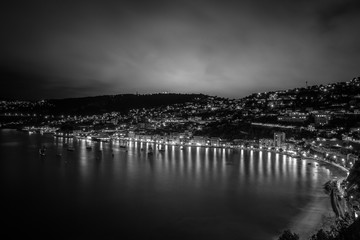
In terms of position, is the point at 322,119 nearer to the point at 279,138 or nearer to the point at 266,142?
the point at 279,138

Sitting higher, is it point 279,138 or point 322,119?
point 322,119

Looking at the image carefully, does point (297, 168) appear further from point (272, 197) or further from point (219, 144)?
point (219, 144)

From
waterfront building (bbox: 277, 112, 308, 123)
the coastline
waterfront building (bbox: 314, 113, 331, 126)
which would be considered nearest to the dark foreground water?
the coastline

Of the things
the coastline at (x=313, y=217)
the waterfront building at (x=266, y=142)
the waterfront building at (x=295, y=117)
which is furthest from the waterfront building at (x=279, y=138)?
the coastline at (x=313, y=217)

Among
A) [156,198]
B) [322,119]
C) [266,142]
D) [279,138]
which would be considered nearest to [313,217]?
[156,198]

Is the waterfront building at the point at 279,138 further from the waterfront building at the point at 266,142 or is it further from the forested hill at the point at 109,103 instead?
the forested hill at the point at 109,103

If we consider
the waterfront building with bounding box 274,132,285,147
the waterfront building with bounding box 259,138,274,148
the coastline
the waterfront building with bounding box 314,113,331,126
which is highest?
the waterfront building with bounding box 314,113,331,126

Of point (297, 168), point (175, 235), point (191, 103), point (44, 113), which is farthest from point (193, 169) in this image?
point (44, 113)

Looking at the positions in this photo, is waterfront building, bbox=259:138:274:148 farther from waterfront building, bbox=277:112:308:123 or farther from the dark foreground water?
the dark foreground water
